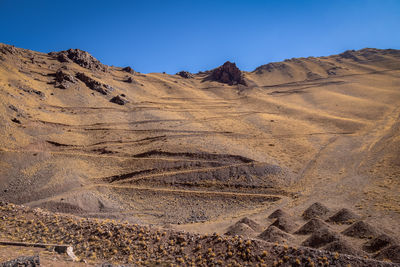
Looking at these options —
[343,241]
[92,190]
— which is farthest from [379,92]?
[92,190]

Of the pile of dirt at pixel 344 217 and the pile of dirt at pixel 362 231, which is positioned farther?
the pile of dirt at pixel 344 217

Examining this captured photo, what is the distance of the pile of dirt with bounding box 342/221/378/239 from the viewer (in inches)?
520

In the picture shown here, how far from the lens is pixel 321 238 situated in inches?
499

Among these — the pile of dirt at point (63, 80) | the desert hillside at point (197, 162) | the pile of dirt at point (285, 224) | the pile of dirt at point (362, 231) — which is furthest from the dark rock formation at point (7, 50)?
the pile of dirt at point (362, 231)

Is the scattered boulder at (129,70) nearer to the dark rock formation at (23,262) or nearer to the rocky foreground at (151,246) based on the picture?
the rocky foreground at (151,246)

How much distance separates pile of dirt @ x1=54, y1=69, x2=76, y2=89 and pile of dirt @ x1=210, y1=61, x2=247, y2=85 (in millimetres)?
56884

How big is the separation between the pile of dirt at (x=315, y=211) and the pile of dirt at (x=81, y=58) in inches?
2564

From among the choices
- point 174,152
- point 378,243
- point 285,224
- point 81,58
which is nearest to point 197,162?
point 174,152

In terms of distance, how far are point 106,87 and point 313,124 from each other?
47000mm

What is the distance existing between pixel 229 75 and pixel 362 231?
271 feet

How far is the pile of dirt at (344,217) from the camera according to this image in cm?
1602

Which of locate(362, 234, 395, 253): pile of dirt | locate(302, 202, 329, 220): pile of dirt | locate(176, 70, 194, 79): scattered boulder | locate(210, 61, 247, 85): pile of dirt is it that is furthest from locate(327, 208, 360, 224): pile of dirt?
locate(176, 70, 194, 79): scattered boulder

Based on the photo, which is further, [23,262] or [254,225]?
[254,225]

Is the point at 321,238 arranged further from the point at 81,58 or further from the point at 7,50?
the point at 81,58
